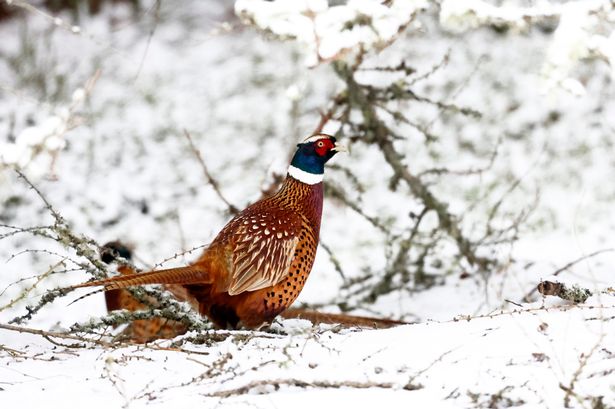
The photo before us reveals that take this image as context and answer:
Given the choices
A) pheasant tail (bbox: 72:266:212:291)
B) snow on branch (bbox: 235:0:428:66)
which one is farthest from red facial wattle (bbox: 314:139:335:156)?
pheasant tail (bbox: 72:266:212:291)

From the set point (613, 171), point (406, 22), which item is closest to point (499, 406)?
point (406, 22)

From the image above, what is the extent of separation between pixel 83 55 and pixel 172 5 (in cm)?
119

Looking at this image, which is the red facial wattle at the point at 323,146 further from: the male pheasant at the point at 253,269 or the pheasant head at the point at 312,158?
the male pheasant at the point at 253,269

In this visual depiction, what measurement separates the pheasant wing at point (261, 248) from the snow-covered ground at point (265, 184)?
0.78ft

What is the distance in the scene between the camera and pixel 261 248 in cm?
391

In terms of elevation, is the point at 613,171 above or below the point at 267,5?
below

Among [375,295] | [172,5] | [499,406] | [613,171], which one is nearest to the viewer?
[499,406]

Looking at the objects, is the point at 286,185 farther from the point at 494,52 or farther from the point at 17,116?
the point at 494,52

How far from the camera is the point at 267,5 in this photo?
149 inches

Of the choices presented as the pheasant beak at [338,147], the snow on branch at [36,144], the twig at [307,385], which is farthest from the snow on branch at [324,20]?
the twig at [307,385]

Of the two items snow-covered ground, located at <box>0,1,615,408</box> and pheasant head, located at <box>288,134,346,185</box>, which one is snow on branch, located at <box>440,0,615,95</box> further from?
pheasant head, located at <box>288,134,346,185</box>

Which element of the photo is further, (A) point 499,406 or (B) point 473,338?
(B) point 473,338

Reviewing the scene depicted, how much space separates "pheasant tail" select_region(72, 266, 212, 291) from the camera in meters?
3.53

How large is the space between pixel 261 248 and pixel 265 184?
6.04 ft
